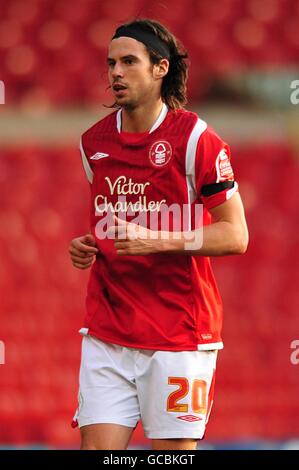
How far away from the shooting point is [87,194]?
6859 millimetres

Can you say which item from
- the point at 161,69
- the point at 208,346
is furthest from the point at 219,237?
the point at 161,69

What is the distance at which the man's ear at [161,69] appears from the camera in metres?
3.09

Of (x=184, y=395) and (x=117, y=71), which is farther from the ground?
(x=117, y=71)

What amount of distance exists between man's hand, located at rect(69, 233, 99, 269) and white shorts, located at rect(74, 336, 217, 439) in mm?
250

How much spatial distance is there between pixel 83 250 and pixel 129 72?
54cm

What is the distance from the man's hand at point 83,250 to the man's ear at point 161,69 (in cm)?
53

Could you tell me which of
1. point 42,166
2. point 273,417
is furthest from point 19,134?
point 273,417

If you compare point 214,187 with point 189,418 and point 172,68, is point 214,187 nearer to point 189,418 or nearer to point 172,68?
point 172,68

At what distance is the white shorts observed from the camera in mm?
2980

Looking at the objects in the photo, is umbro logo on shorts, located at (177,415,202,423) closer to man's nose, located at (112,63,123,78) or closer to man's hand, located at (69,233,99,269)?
man's hand, located at (69,233,99,269)
